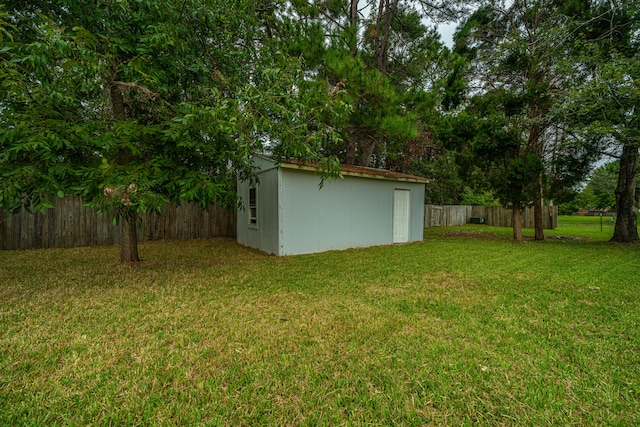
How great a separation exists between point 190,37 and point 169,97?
1.01 meters

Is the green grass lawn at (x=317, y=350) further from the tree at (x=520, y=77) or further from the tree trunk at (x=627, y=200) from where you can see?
the tree trunk at (x=627, y=200)

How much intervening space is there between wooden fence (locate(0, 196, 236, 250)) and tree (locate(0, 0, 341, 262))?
233 centimetres

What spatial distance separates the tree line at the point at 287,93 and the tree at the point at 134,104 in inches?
0.9

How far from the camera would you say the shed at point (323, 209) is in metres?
6.85

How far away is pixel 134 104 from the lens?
16.0 ft

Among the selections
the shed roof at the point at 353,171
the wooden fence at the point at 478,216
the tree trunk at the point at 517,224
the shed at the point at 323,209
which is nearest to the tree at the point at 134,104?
the shed roof at the point at 353,171

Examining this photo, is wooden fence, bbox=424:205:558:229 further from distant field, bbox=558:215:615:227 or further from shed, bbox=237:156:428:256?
shed, bbox=237:156:428:256

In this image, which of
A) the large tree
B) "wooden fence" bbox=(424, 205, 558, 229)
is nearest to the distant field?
"wooden fence" bbox=(424, 205, 558, 229)

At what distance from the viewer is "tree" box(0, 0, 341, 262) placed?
315 centimetres

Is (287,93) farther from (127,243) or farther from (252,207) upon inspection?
(252,207)

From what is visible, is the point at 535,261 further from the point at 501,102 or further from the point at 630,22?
the point at 630,22

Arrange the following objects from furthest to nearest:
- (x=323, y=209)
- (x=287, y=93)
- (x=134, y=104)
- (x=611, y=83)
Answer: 1. (x=323, y=209)
2. (x=611, y=83)
3. (x=134, y=104)
4. (x=287, y=93)

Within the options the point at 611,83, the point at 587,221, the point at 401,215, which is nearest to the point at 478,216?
the point at 587,221

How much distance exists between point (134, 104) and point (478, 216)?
20015 mm
